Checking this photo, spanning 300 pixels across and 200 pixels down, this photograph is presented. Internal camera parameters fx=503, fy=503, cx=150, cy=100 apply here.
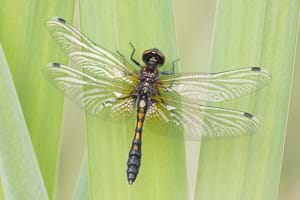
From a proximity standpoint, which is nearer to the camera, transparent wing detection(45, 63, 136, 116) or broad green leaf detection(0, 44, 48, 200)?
broad green leaf detection(0, 44, 48, 200)

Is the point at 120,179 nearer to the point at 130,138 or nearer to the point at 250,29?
the point at 130,138

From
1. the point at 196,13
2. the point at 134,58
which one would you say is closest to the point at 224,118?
the point at 134,58

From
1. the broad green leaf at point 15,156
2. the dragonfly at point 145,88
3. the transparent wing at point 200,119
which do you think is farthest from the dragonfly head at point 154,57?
the broad green leaf at point 15,156

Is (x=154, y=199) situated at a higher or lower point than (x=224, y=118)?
lower

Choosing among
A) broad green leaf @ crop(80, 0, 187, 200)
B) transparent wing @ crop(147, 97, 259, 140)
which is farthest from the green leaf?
transparent wing @ crop(147, 97, 259, 140)

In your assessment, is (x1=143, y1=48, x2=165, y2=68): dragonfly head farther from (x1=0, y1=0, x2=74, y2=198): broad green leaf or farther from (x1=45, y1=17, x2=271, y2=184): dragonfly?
(x1=0, y1=0, x2=74, y2=198): broad green leaf

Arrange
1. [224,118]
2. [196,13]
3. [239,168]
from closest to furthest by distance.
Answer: [239,168], [224,118], [196,13]
